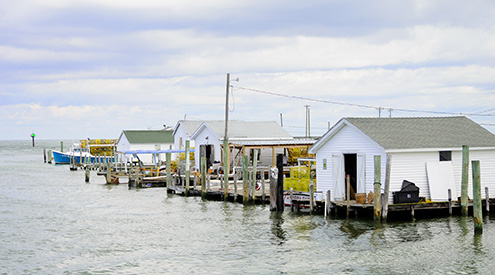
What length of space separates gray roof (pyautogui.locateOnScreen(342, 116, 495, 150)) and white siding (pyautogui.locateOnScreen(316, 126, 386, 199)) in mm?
487

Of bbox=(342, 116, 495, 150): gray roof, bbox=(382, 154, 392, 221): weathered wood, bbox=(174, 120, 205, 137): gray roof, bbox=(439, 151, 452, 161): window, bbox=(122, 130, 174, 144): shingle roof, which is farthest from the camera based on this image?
bbox=(122, 130, 174, 144): shingle roof

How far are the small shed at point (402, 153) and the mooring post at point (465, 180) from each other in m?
1.03

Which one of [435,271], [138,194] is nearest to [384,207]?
[435,271]

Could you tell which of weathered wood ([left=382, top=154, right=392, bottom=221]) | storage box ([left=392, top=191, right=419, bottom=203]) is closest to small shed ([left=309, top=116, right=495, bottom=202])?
weathered wood ([left=382, top=154, right=392, bottom=221])

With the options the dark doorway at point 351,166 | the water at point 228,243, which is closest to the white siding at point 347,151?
the dark doorway at point 351,166

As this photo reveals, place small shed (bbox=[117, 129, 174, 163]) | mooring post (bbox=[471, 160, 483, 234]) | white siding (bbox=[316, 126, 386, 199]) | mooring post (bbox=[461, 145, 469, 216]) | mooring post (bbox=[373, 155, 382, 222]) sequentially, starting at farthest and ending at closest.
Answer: small shed (bbox=[117, 129, 174, 163]), white siding (bbox=[316, 126, 386, 199]), mooring post (bbox=[461, 145, 469, 216]), mooring post (bbox=[373, 155, 382, 222]), mooring post (bbox=[471, 160, 483, 234])

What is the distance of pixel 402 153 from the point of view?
29031 mm

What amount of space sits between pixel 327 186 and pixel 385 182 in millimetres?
5000

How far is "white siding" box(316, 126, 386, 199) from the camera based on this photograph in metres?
29.3

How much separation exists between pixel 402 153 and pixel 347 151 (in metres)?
2.90

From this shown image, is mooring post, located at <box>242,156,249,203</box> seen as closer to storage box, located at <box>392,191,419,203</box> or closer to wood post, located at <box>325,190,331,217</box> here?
wood post, located at <box>325,190,331,217</box>

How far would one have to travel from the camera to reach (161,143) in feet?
253

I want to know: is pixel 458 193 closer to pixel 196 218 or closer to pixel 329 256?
pixel 329 256

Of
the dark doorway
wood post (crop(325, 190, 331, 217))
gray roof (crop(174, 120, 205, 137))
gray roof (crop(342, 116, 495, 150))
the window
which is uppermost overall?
gray roof (crop(174, 120, 205, 137))
